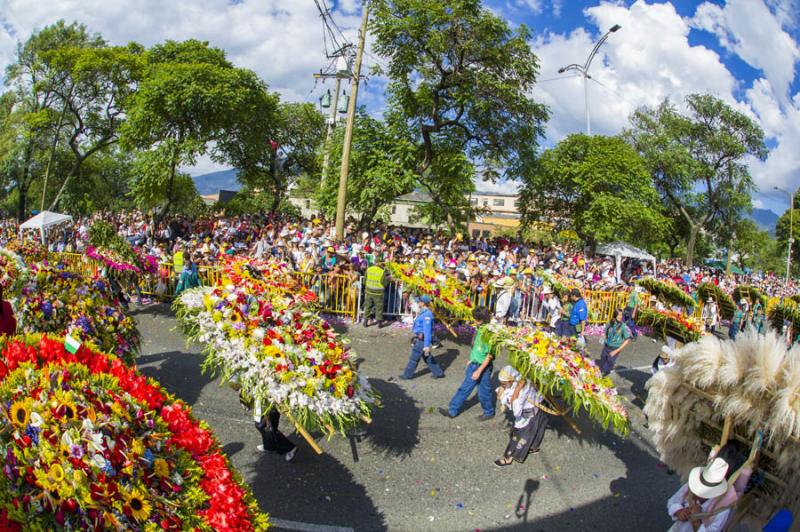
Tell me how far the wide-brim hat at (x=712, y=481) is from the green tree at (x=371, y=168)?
1532 cm

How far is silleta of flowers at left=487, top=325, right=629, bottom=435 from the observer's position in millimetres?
6633

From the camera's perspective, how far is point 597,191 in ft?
88.8

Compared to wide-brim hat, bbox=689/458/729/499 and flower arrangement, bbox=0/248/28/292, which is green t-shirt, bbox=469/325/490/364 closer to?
wide-brim hat, bbox=689/458/729/499

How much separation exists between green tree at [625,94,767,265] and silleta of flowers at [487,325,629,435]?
31842 millimetres

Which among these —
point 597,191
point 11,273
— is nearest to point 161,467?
point 11,273

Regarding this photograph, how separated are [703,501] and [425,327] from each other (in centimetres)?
578

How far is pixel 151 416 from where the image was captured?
11.1ft

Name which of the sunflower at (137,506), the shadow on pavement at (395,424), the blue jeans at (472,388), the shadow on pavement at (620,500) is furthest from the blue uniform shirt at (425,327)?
the sunflower at (137,506)

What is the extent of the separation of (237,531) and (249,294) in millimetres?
3314

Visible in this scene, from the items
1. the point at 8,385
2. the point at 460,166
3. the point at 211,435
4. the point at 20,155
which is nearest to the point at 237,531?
the point at 211,435

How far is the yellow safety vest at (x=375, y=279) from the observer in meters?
12.8

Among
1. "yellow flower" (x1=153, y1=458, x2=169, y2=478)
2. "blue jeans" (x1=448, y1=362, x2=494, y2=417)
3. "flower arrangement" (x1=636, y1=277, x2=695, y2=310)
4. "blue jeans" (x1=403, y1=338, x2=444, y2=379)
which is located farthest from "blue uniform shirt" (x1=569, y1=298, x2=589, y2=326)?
"yellow flower" (x1=153, y1=458, x2=169, y2=478)

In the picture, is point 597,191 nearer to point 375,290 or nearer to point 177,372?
point 375,290

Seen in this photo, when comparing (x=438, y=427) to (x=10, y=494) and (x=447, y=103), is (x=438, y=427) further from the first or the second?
(x=447, y=103)
